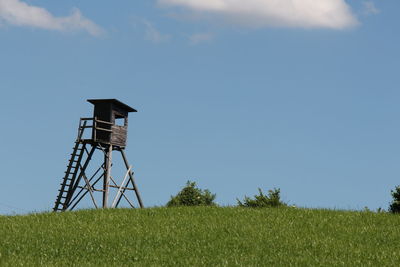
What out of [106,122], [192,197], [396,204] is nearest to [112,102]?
[106,122]

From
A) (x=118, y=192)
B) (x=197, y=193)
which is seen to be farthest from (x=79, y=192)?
(x=197, y=193)

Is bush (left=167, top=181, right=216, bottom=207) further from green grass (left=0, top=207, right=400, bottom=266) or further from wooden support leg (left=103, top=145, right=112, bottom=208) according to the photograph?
green grass (left=0, top=207, right=400, bottom=266)

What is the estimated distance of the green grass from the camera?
1855 centimetres

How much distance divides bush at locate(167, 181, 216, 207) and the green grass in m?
11.0

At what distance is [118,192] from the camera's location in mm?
42625

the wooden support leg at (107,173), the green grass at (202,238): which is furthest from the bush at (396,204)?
the wooden support leg at (107,173)

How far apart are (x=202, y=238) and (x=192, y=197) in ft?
57.7

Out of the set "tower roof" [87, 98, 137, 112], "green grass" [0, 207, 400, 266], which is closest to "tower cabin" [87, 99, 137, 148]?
"tower roof" [87, 98, 137, 112]

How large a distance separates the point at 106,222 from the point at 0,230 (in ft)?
12.4

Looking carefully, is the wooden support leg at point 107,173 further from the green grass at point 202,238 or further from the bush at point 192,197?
the green grass at point 202,238

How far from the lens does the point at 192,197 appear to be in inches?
1538

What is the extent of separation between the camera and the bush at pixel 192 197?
38.8 m

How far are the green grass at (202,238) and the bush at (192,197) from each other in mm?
10979

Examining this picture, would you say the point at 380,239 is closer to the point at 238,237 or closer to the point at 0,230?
the point at 238,237
